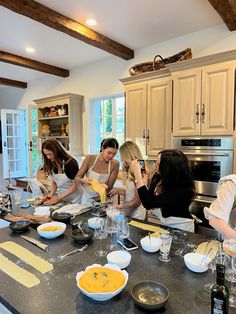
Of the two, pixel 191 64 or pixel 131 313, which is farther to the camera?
pixel 191 64

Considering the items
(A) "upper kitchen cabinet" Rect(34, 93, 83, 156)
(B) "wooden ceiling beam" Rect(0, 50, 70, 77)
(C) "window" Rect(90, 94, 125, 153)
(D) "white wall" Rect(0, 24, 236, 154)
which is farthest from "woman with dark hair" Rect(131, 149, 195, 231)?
(B) "wooden ceiling beam" Rect(0, 50, 70, 77)

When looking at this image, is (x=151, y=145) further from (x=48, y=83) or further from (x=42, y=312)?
(x=48, y=83)

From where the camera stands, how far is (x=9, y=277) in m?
1.11

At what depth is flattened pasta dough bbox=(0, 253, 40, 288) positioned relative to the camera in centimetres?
107

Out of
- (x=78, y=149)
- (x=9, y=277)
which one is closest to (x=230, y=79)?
(x=9, y=277)

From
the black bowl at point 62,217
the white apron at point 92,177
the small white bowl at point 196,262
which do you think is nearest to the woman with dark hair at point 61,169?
the white apron at point 92,177

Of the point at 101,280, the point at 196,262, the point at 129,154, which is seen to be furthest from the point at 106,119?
the point at 101,280

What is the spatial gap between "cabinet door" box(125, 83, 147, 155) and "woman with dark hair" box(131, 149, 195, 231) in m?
1.48

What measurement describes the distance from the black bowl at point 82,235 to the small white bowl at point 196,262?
0.58 meters

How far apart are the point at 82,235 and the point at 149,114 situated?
2.11m

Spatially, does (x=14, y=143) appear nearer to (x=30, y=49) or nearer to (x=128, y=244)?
(x=30, y=49)

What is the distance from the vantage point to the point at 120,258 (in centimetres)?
122

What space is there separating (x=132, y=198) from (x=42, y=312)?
1414mm

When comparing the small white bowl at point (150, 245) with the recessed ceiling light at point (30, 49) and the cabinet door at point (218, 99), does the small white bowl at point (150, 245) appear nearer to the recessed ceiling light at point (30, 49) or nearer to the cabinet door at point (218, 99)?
the cabinet door at point (218, 99)
